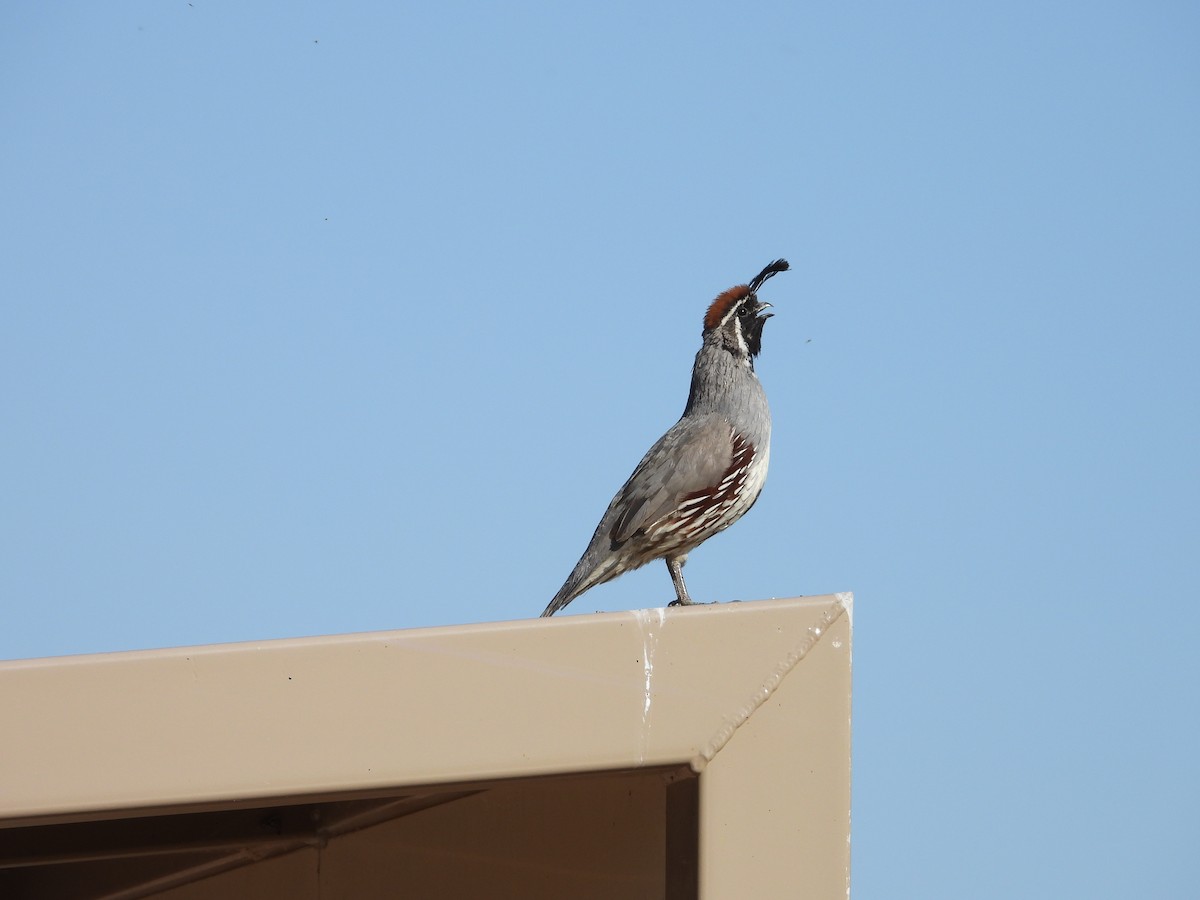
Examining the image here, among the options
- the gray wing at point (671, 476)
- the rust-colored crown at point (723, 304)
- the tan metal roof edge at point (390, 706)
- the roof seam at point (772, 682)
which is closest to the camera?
the tan metal roof edge at point (390, 706)

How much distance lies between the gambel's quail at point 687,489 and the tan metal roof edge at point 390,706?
3.63 metres

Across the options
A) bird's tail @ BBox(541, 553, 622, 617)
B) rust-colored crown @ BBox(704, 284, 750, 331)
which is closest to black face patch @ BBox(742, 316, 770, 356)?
rust-colored crown @ BBox(704, 284, 750, 331)

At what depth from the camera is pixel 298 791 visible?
4.36 meters

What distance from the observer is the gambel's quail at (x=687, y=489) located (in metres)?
8.27

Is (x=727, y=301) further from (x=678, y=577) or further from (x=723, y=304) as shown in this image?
(x=678, y=577)

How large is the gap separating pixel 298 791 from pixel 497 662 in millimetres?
703

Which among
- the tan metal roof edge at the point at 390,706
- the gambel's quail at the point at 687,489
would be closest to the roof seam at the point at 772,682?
the tan metal roof edge at the point at 390,706

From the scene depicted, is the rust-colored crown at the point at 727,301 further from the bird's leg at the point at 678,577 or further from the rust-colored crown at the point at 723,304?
the bird's leg at the point at 678,577

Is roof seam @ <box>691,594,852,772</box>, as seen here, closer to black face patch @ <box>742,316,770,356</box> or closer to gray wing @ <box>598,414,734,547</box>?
gray wing @ <box>598,414,734,547</box>

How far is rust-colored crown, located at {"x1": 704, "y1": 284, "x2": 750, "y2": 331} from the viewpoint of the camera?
9.37 metres

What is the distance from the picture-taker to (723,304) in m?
9.42

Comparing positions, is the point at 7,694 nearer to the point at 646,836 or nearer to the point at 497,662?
the point at 497,662

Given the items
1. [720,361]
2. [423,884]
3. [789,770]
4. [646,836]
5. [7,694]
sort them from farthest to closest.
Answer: [720,361] < [423,884] < [646,836] < [789,770] < [7,694]

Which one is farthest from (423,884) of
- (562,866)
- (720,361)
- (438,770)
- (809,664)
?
(720,361)
